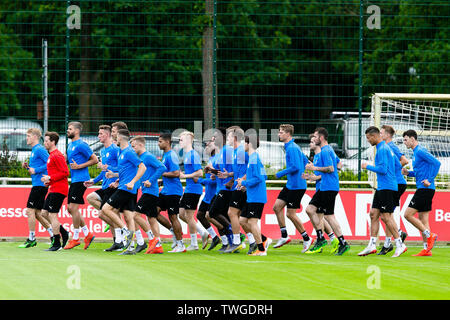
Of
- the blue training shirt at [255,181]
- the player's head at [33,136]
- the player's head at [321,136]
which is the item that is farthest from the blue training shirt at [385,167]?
the player's head at [33,136]

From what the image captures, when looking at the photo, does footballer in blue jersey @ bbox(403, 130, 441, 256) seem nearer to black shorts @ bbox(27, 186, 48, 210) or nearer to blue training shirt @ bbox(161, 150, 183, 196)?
blue training shirt @ bbox(161, 150, 183, 196)

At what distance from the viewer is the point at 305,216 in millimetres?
18578

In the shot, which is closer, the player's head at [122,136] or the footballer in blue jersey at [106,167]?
the player's head at [122,136]

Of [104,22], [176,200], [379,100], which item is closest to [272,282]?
[176,200]

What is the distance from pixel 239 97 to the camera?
67.0 ft

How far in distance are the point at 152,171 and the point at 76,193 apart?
1.75 m

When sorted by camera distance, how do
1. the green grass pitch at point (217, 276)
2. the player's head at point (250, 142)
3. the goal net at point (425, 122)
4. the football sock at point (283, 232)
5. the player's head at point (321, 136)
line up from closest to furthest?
the green grass pitch at point (217, 276) < the player's head at point (250, 142) < the player's head at point (321, 136) < the football sock at point (283, 232) < the goal net at point (425, 122)

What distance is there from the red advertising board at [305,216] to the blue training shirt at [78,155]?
7.06 feet

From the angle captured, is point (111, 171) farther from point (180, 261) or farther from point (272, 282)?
point (272, 282)

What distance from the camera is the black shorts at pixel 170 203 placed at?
52.8 ft

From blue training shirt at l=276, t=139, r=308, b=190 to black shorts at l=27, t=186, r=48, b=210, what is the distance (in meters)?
4.54

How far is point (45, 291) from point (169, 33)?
14370mm

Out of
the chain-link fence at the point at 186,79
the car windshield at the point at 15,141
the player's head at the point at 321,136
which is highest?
the chain-link fence at the point at 186,79

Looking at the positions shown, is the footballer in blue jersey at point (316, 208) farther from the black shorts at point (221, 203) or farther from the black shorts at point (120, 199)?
the black shorts at point (120, 199)
